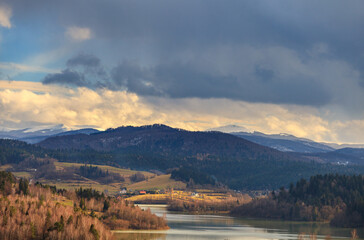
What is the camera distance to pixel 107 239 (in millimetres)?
193750

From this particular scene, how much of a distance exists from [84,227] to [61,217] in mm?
9016

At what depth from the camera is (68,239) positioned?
178 metres

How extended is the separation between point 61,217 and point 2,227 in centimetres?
1752

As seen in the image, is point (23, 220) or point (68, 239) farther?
point (23, 220)

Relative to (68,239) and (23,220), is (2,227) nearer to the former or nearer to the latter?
(23,220)

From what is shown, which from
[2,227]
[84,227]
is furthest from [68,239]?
[2,227]

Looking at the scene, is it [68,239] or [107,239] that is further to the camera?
[107,239]

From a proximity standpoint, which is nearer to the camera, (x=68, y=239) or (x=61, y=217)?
(x=68, y=239)

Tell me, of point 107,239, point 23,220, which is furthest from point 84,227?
point 23,220

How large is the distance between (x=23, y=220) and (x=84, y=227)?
792 inches

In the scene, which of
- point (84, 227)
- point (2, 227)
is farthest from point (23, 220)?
point (84, 227)

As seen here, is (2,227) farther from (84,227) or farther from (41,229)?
(84,227)

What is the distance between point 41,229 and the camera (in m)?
190

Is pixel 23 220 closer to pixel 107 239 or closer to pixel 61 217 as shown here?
pixel 61 217
